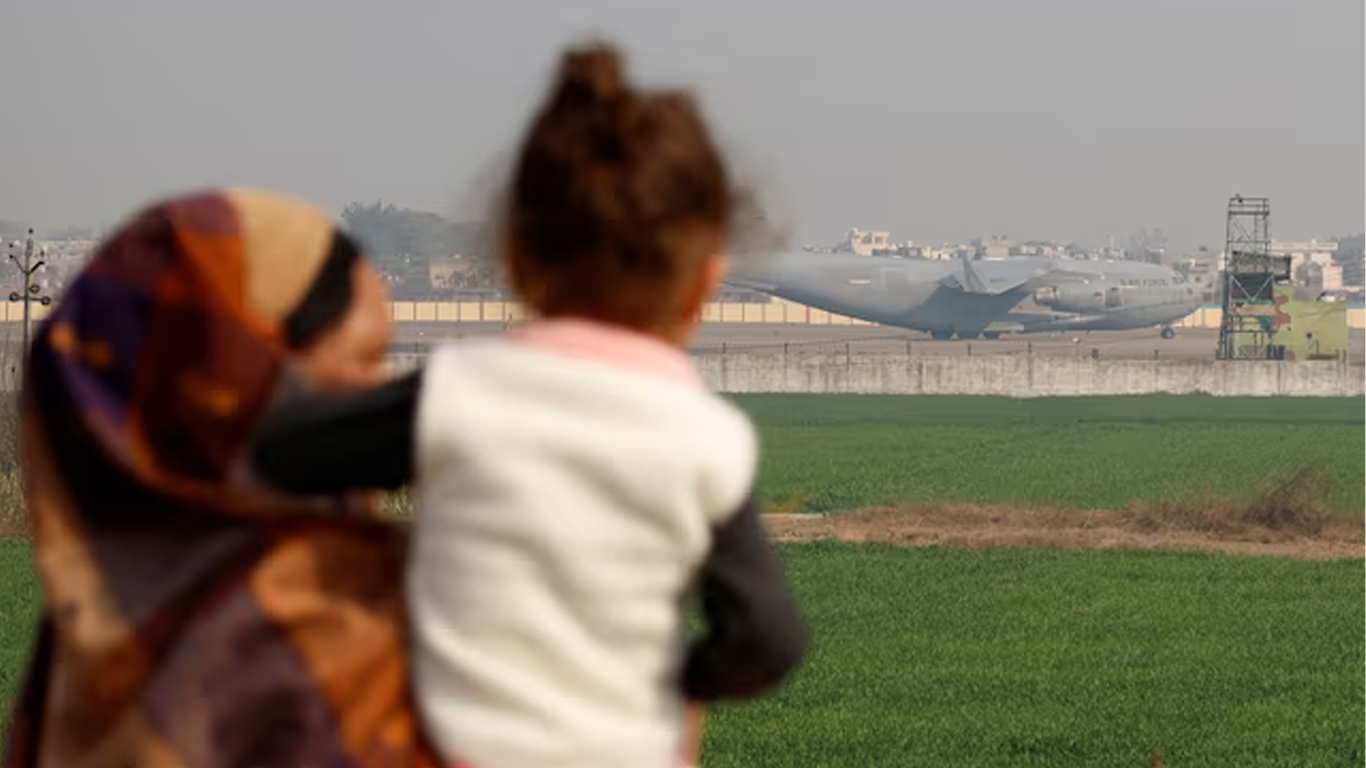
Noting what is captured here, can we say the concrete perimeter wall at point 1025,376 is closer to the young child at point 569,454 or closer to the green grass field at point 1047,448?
the green grass field at point 1047,448

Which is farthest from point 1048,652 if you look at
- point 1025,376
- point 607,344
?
point 1025,376

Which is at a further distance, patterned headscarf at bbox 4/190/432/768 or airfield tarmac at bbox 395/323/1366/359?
airfield tarmac at bbox 395/323/1366/359

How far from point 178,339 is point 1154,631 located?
17.2 m

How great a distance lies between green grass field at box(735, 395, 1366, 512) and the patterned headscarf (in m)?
27.2

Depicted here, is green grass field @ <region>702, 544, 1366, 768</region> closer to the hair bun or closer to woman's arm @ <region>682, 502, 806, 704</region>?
woman's arm @ <region>682, 502, 806, 704</region>

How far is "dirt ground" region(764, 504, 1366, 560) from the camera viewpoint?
25.6 metres

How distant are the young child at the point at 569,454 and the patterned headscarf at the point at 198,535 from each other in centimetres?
4

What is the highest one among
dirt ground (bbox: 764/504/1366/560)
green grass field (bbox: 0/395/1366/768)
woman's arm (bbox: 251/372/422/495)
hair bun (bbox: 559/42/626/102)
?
hair bun (bbox: 559/42/626/102)

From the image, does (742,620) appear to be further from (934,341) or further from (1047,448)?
(934,341)

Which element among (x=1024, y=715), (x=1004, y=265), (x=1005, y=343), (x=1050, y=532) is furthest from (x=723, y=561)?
(x=1004, y=265)

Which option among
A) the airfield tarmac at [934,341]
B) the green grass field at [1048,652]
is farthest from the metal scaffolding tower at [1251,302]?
the green grass field at [1048,652]

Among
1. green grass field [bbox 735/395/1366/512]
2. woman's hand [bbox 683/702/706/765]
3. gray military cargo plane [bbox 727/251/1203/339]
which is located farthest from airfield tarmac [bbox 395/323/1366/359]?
woman's hand [bbox 683/702/706/765]

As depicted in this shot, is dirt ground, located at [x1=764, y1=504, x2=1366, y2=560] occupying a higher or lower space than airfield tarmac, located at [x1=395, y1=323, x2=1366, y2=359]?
higher

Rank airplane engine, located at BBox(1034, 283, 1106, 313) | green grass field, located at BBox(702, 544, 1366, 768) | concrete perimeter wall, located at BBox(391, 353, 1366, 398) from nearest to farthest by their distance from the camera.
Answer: green grass field, located at BBox(702, 544, 1366, 768), concrete perimeter wall, located at BBox(391, 353, 1366, 398), airplane engine, located at BBox(1034, 283, 1106, 313)
